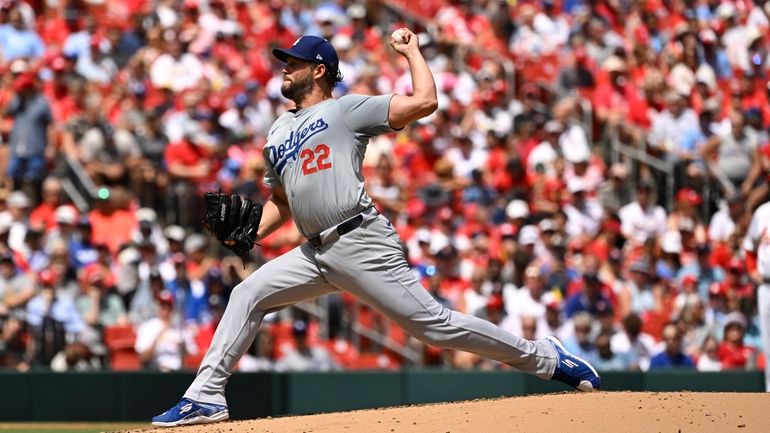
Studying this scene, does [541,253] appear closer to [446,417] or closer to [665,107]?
[665,107]

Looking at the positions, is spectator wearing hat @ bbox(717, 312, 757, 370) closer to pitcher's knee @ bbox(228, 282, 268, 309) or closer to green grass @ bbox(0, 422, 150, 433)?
green grass @ bbox(0, 422, 150, 433)

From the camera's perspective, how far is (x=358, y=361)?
12.7 m

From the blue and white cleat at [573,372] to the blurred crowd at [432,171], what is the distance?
Result: 4.52 metres

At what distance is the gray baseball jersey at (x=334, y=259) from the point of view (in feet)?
22.1

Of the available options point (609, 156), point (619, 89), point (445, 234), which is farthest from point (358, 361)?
point (619, 89)

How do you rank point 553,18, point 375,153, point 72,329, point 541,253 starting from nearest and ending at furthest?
point 72,329 → point 541,253 → point 375,153 → point 553,18

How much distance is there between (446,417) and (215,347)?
1179 millimetres

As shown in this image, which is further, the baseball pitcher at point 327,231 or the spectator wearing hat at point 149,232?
the spectator wearing hat at point 149,232

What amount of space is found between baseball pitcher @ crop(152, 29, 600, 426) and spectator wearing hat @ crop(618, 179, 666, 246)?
6.93m

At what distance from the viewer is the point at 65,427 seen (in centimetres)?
1155

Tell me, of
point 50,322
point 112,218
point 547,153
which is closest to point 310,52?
point 50,322

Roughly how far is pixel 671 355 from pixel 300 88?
6.00 metres

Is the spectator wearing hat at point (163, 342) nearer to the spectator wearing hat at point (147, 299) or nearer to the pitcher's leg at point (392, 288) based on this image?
the spectator wearing hat at point (147, 299)

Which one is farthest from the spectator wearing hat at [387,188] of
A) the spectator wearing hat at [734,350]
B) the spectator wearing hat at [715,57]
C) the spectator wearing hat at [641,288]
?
the spectator wearing hat at [715,57]
